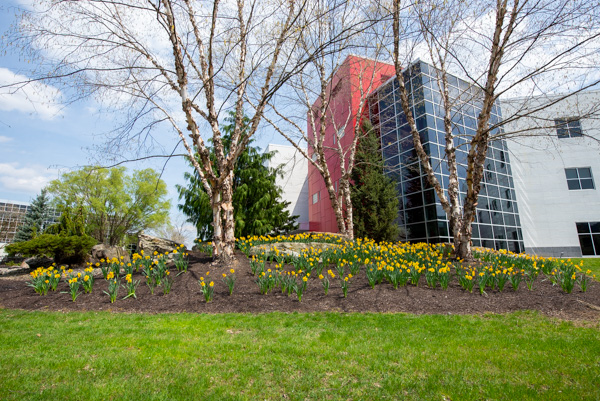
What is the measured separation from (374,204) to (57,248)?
535 inches

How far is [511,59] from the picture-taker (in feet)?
21.8

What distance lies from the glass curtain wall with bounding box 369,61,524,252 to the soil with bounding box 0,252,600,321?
31.9 ft

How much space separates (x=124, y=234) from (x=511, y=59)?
101ft

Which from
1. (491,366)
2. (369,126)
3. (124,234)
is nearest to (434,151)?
(369,126)

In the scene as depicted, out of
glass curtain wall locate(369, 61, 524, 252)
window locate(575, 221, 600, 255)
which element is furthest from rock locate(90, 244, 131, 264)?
window locate(575, 221, 600, 255)

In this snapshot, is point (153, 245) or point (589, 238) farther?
point (589, 238)

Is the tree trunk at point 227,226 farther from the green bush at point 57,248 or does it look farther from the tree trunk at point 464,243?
the green bush at point 57,248

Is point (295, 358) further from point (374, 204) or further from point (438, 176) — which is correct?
point (438, 176)

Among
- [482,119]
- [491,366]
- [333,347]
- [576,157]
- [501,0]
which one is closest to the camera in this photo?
[491,366]

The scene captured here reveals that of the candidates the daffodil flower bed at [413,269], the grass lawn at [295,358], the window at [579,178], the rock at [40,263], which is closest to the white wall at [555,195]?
the window at [579,178]

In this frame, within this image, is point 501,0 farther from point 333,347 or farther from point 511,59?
point 333,347

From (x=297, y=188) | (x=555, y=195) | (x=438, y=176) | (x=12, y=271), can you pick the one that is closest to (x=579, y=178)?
(x=555, y=195)

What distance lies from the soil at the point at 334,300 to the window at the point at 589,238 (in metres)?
14.5

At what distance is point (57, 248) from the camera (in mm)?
11758
